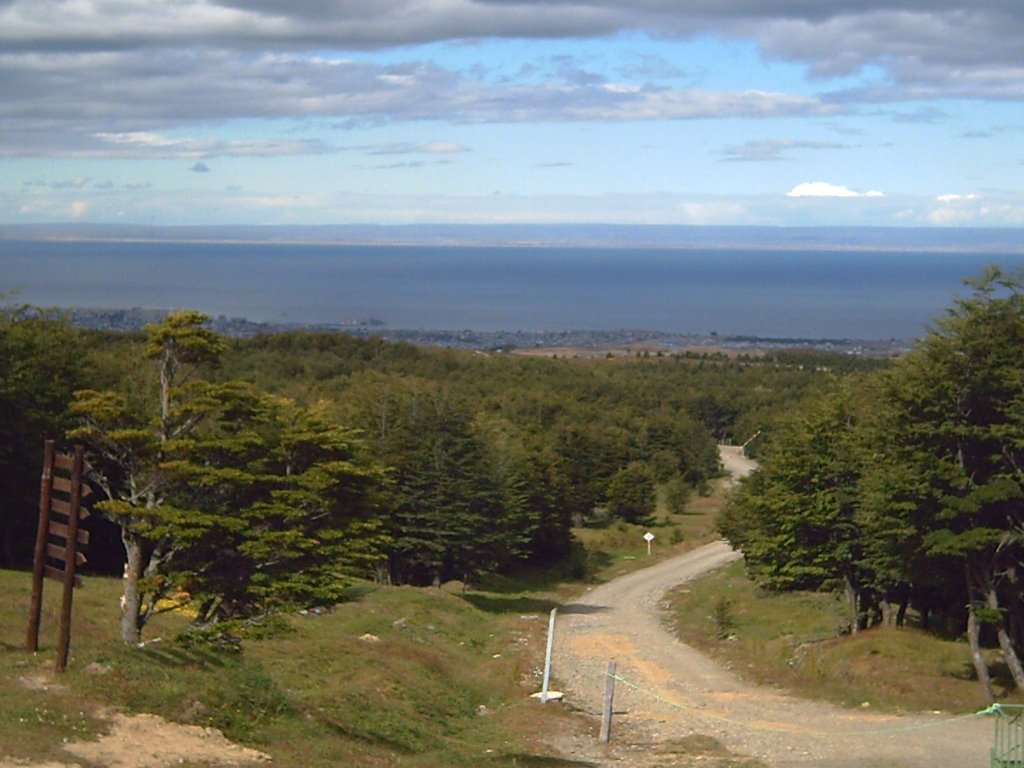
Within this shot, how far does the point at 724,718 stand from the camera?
21.4m

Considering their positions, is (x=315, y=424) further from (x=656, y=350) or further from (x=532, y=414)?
(x=656, y=350)

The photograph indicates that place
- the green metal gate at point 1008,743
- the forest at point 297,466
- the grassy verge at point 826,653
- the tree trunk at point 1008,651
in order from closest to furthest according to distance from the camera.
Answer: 1. the green metal gate at point 1008,743
2. the forest at point 297,466
3. the tree trunk at point 1008,651
4. the grassy verge at point 826,653

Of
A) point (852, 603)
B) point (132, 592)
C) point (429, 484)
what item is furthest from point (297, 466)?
point (429, 484)

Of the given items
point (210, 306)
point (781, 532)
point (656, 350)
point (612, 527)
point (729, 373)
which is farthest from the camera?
point (210, 306)

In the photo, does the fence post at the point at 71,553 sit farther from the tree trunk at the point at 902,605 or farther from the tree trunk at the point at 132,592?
the tree trunk at the point at 902,605

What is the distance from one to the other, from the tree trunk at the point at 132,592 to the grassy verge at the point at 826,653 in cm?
1323

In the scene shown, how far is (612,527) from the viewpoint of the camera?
61.2 metres

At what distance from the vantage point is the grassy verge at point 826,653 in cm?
2261

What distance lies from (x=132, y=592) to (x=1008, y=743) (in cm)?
1263

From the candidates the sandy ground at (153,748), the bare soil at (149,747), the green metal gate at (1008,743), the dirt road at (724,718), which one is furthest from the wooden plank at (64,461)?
the green metal gate at (1008,743)

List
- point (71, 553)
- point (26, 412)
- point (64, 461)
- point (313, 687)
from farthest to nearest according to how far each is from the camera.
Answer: point (26, 412) → point (313, 687) → point (64, 461) → point (71, 553)

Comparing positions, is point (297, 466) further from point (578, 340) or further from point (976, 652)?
point (578, 340)

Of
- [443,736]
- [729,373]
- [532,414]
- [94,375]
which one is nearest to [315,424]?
[443,736]

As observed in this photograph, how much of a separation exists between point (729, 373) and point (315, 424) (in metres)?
107
